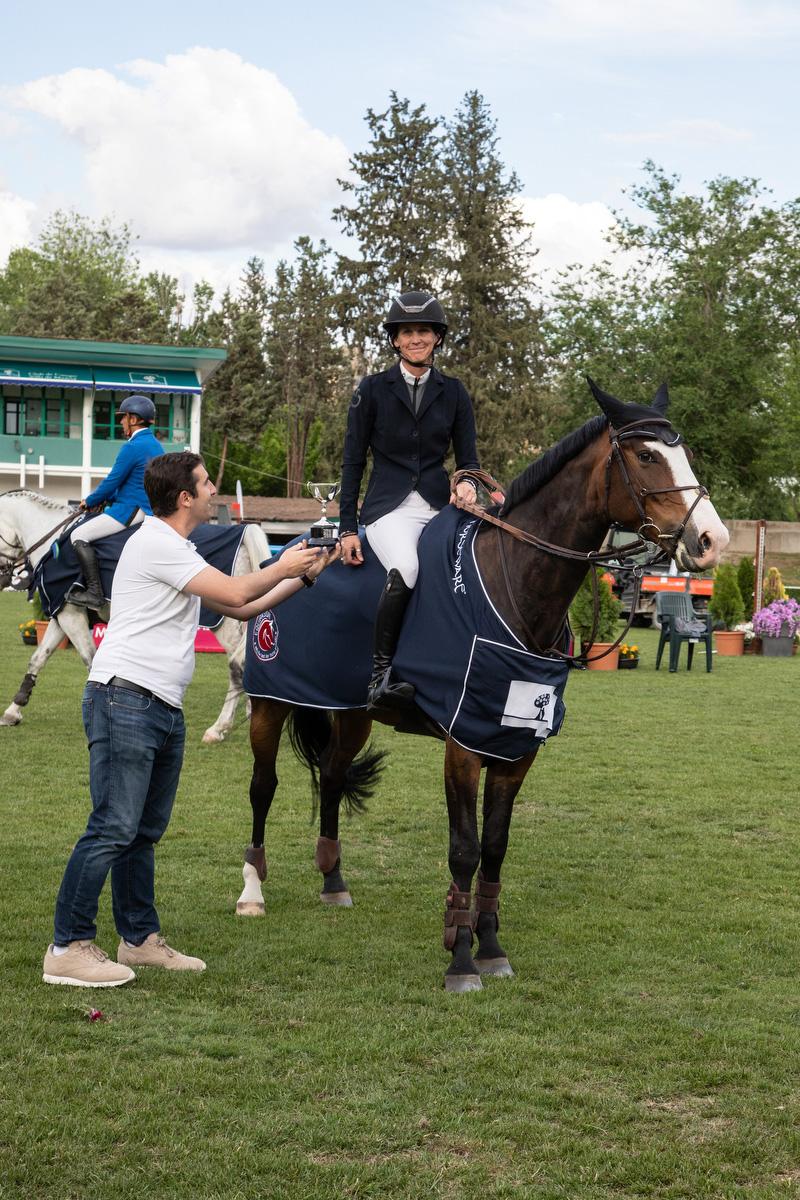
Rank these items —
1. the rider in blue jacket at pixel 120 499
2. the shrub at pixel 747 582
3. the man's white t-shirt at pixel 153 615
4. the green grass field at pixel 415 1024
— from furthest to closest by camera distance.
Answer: the shrub at pixel 747 582, the rider in blue jacket at pixel 120 499, the man's white t-shirt at pixel 153 615, the green grass field at pixel 415 1024

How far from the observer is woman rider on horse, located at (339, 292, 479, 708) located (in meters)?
5.59

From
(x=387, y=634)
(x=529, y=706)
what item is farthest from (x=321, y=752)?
(x=529, y=706)

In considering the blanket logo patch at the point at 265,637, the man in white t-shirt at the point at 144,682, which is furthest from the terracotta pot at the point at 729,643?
the man in white t-shirt at the point at 144,682

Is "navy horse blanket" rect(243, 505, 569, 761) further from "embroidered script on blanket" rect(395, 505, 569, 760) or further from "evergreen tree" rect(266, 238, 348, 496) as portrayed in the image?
"evergreen tree" rect(266, 238, 348, 496)

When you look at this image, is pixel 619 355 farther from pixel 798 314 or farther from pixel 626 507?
pixel 626 507

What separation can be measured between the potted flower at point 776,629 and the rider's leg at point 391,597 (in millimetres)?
16756

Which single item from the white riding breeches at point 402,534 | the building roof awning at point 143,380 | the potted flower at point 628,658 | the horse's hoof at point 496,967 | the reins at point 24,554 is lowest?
the potted flower at point 628,658

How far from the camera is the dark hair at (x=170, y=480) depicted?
4984 millimetres

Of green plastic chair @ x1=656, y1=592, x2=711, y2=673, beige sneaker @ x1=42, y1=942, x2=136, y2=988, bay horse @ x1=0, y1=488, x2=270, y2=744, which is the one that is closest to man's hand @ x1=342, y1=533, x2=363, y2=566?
beige sneaker @ x1=42, y1=942, x2=136, y2=988

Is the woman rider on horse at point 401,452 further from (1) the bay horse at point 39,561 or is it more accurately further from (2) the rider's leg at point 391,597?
(1) the bay horse at point 39,561

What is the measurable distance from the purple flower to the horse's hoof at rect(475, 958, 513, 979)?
1707 centimetres

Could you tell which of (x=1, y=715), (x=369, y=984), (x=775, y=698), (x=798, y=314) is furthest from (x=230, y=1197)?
(x=798, y=314)

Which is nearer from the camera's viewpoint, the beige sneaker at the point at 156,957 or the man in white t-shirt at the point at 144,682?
the man in white t-shirt at the point at 144,682

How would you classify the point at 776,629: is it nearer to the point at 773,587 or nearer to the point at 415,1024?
the point at 773,587
